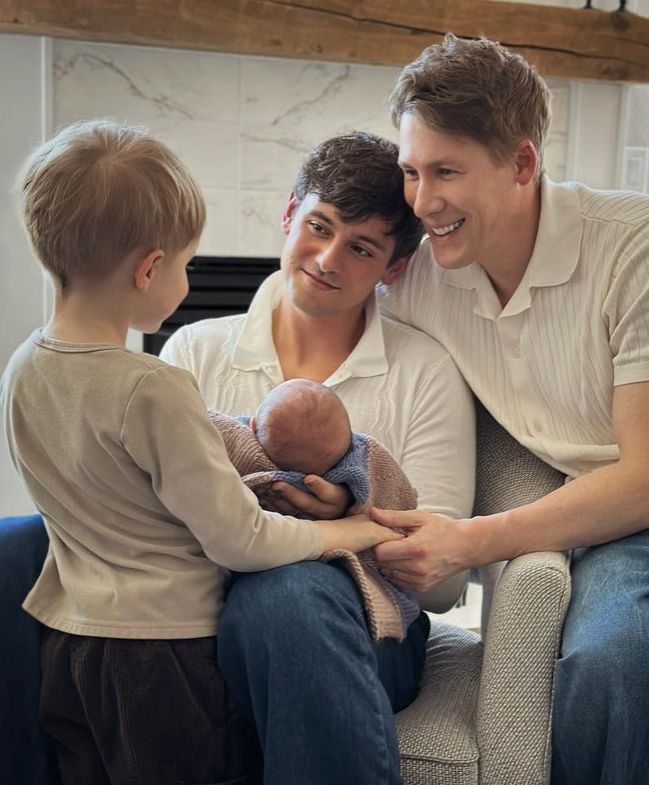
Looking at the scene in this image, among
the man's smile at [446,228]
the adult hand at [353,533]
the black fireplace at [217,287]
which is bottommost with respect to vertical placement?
the adult hand at [353,533]

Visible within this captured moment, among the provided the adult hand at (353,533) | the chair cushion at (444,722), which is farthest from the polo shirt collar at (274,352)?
the chair cushion at (444,722)

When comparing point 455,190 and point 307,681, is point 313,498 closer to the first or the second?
point 307,681

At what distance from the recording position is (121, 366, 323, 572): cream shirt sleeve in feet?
4.10

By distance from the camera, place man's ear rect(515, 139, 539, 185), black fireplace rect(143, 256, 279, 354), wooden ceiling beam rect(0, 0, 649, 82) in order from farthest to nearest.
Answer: black fireplace rect(143, 256, 279, 354)
wooden ceiling beam rect(0, 0, 649, 82)
man's ear rect(515, 139, 539, 185)

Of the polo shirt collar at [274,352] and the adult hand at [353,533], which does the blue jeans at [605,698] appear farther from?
the polo shirt collar at [274,352]

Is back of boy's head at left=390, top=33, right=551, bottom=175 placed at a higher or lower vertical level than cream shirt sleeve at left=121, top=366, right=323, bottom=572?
higher

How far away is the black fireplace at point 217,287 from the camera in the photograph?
3.18 m

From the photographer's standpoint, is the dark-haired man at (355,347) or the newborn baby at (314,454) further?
the dark-haired man at (355,347)

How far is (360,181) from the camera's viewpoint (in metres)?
1.78

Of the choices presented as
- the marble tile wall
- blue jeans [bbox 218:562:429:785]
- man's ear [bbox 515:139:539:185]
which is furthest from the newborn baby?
the marble tile wall

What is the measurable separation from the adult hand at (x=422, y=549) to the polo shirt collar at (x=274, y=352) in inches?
12.3

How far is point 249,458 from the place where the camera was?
149 centimetres

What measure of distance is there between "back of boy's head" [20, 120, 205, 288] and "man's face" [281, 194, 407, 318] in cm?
51

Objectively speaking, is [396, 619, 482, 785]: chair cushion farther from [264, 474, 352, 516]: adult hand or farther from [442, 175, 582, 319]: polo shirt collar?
[442, 175, 582, 319]: polo shirt collar
